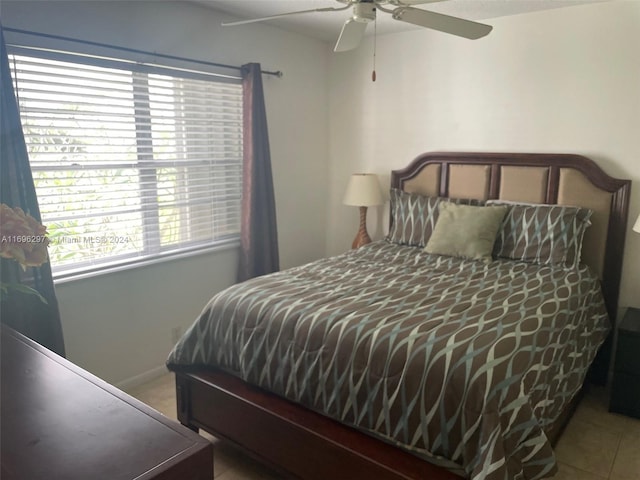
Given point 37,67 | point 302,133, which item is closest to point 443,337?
point 37,67

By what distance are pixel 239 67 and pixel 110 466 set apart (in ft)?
9.99

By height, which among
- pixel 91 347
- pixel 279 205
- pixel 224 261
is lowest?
pixel 91 347

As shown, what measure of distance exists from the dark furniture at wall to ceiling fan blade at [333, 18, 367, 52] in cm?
174

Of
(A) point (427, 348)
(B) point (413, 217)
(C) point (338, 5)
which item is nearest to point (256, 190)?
(B) point (413, 217)

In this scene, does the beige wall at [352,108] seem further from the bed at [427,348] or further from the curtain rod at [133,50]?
the bed at [427,348]

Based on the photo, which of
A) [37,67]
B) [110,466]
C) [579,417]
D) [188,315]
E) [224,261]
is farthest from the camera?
[224,261]

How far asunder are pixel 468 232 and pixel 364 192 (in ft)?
3.25

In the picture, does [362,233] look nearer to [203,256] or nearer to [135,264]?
[203,256]

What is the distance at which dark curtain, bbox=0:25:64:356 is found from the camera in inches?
87.2

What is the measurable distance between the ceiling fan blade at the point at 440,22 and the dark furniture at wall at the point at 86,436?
174 cm

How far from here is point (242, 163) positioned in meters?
3.58

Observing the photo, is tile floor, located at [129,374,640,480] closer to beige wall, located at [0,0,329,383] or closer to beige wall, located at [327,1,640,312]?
beige wall, located at [0,0,329,383]

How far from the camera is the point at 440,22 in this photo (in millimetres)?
2135

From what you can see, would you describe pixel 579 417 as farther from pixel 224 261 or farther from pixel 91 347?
pixel 91 347
